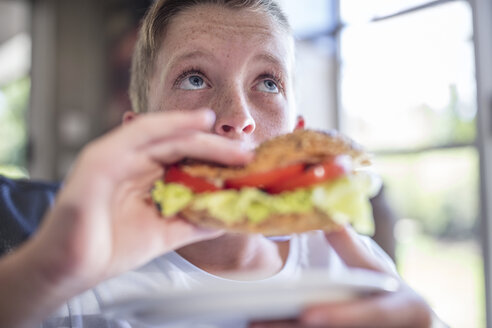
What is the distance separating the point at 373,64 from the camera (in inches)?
206

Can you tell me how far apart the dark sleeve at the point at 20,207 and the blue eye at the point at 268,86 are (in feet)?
4.08

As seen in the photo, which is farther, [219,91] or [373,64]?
[373,64]

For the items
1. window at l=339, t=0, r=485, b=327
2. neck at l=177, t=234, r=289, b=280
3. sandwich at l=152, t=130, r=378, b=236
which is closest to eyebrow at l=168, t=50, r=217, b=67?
sandwich at l=152, t=130, r=378, b=236

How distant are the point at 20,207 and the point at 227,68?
4.19 ft

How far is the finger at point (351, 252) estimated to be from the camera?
1.29 metres

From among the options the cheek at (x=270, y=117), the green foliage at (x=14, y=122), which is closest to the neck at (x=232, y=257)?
the cheek at (x=270, y=117)

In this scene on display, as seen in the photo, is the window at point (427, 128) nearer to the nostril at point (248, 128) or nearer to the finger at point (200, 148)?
the nostril at point (248, 128)

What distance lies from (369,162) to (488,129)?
114 inches

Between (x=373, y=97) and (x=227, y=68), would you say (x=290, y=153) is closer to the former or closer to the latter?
(x=227, y=68)

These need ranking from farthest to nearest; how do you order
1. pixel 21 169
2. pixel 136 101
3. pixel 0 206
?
pixel 21 169 → pixel 136 101 → pixel 0 206

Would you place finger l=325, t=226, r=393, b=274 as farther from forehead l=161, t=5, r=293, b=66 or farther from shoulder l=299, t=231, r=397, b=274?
forehead l=161, t=5, r=293, b=66

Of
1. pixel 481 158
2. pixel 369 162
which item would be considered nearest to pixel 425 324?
pixel 369 162

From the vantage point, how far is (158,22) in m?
1.86

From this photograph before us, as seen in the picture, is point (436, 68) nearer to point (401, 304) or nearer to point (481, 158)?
point (481, 158)
